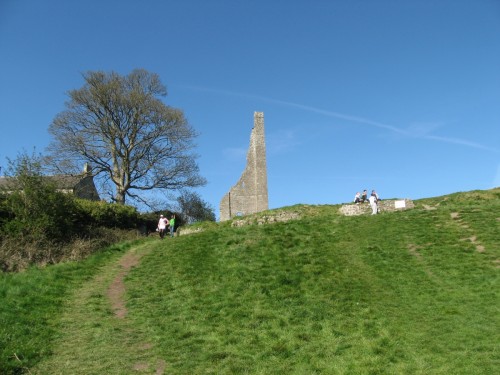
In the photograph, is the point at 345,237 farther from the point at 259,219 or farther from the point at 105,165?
the point at 105,165

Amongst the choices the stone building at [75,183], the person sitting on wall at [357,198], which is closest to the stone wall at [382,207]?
the person sitting on wall at [357,198]

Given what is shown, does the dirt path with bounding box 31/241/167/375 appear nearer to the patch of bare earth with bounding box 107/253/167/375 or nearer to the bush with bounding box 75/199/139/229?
the patch of bare earth with bounding box 107/253/167/375

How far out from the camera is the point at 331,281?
49.2 ft

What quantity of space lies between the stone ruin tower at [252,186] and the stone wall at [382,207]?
42.5 ft

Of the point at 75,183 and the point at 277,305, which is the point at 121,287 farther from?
the point at 75,183

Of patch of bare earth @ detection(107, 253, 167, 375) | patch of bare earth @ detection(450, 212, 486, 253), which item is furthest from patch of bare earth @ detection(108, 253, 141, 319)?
patch of bare earth @ detection(450, 212, 486, 253)

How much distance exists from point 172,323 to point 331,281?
212 inches

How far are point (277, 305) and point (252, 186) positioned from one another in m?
27.8

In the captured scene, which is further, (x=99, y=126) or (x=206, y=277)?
(x=99, y=126)

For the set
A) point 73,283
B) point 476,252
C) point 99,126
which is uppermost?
point 99,126

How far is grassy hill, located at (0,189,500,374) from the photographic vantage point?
9969 mm

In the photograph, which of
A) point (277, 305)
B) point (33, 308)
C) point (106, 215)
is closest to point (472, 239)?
point (277, 305)

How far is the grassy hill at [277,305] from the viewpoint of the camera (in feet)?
32.7

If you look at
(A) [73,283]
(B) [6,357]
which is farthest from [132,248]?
(B) [6,357]
